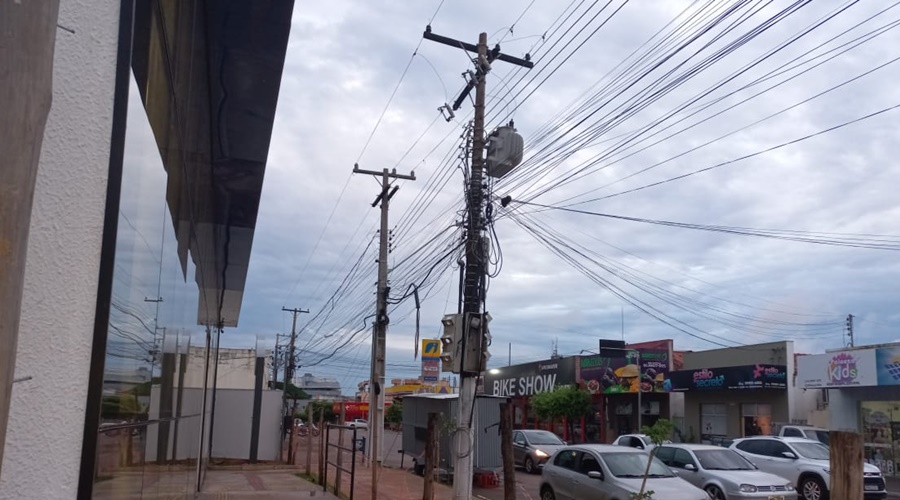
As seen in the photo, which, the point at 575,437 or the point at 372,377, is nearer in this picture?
the point at 372,377

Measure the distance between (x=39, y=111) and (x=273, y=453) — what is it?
28.6 m

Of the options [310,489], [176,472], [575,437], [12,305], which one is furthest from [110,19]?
[575,437]

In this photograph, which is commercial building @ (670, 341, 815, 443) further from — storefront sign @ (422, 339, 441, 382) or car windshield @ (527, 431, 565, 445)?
storefront sign @ (422, 339, 441, 382)

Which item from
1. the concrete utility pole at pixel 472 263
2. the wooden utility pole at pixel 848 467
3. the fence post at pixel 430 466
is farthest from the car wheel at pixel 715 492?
the wooden utility pole at pixel 848 467

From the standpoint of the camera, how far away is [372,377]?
1067 inches

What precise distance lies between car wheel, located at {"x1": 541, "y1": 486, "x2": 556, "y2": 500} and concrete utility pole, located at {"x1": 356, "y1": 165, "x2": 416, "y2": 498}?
7.93 metres

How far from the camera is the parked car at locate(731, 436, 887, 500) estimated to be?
19.1 metres

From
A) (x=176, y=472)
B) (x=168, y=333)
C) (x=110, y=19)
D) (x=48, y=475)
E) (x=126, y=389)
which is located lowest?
(x=176, y=472)

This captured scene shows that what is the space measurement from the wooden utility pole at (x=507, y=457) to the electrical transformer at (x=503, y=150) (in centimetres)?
596

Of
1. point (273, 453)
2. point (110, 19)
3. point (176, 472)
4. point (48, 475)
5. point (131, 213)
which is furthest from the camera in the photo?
point (273, 453)

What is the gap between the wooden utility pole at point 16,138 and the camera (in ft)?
4.35

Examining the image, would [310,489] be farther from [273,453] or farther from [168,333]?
[168,333]

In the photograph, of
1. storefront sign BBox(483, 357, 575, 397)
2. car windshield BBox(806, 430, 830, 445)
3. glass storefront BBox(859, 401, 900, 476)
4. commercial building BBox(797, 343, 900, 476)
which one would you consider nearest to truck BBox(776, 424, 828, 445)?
car windshield BBox(806, 430, 830, 445)

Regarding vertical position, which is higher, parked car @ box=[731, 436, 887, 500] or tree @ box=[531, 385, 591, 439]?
tree @ box=[531, 385, 591, 439]
